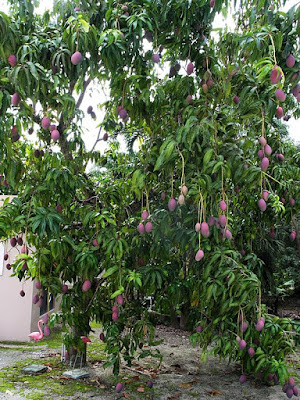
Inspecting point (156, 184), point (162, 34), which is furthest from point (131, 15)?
point (156, 184)

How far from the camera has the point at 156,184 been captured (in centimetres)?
292

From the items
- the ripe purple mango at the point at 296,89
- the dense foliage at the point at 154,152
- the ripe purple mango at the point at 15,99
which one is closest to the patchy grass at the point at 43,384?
the dense foliage at the point at 154,152

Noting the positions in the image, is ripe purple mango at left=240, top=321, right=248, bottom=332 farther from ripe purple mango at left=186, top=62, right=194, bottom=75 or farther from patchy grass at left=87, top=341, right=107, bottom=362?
patchy grass at left=87, top=341, right=107, bottom=362

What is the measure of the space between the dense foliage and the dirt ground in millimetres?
384

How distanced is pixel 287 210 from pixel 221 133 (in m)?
0.92

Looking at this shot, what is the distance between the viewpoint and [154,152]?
2338 mm

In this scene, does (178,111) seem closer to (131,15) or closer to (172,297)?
(131,15)

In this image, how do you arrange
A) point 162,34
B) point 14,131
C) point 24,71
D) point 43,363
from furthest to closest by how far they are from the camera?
point 43,363 → point 162,34 → point 14,131 → point 24,71

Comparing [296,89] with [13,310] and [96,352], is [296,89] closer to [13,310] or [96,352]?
[96,352]

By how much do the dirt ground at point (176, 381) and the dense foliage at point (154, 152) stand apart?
0.38 m

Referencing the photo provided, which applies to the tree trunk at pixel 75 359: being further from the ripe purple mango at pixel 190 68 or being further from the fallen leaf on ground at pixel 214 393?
the ripe purple mango at pixel 190 68

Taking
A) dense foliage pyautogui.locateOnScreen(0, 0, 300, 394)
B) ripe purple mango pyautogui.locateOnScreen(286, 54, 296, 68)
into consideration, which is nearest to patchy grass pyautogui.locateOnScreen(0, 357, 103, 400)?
dense foliage pyautogui.locateOnScreen(0, 0, 300, 394)

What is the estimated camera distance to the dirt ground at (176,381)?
2.84 m

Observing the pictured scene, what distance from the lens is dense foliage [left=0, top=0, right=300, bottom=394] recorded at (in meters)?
1.96
